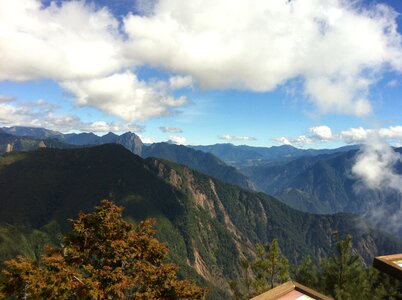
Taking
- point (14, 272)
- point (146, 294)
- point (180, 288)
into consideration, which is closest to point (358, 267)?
point (180, 288)

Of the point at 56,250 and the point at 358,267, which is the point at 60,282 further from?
the point at 358,267

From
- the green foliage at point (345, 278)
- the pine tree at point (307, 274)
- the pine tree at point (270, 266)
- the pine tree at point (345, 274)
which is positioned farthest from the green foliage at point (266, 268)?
the pine tree at point (345, 274)

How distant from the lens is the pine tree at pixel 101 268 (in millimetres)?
23109

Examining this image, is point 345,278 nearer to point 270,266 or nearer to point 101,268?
point 270,266

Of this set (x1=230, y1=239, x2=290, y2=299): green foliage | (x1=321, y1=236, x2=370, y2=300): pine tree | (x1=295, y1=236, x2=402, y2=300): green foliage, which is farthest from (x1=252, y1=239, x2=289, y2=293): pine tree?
(x1=321, y1=236, x2=370, y2=300): pine tree

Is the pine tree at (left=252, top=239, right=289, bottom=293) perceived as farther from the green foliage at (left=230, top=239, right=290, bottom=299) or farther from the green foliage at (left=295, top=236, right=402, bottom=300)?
the green foliage at (left=295, top=236, right=402, bottom=300)

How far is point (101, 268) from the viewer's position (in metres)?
26.2

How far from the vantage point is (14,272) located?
24.0 m

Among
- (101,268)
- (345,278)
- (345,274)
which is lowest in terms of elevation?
(345,278)

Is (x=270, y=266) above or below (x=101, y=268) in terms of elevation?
below

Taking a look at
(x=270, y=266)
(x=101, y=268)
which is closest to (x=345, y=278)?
(x=270, y=266)

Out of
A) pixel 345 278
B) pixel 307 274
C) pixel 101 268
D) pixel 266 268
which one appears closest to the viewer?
pixel 101 268

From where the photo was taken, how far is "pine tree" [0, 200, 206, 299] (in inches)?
910

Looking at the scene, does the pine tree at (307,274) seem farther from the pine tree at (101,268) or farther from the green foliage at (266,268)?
the pine tree at (101,268)
